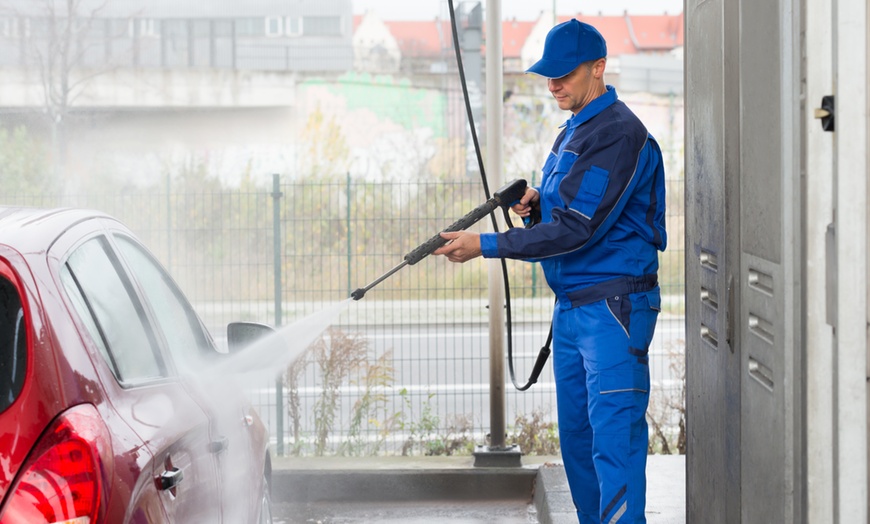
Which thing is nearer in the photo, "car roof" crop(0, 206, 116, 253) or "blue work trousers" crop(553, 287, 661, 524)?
"car roof" crop(0, 206, 116, 253)

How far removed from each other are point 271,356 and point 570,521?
220 cm

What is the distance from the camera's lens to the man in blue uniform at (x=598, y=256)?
3.67 meters

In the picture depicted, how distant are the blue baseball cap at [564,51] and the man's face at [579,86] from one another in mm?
48

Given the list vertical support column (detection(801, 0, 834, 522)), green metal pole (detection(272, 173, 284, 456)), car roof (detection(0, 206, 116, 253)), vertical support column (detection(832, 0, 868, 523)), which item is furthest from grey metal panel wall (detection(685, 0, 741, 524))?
green metal pole (detection(272, 173, 284, 456))

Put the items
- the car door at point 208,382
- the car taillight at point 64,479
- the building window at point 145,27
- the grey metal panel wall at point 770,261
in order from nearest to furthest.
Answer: the car taillight at point 64,479 → the grey metal panel wall at point 770,261 → the car door at point 208,382 → the building window at point 145,27

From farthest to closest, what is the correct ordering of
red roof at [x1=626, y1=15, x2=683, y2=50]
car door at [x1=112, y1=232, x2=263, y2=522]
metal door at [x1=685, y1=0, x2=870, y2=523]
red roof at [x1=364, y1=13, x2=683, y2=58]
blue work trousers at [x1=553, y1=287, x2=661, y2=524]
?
red roof at [x1=626, y1=15, x2=683, y2=50] < red roof at [x1=364, y1=13, x2=683, y2=58] < blue work trousers at [x1=553, y1=287, x2=661, y2=524] < car door at [x1=112, y1=232, x2=263, y2=522] < metal door at [x1=685, y1=0, x2=870, y2=523]

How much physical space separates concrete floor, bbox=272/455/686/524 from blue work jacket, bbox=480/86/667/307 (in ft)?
7.09

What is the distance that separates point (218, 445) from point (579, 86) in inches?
80.2

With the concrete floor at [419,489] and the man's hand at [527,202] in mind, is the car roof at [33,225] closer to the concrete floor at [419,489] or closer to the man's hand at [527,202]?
the man's hand at [527,202]

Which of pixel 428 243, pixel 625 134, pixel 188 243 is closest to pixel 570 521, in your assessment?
pixel 428 243

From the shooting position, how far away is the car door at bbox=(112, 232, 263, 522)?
275 centimetres

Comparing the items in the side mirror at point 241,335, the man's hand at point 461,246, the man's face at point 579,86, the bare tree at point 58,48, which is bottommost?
the side mirror at point 241,335

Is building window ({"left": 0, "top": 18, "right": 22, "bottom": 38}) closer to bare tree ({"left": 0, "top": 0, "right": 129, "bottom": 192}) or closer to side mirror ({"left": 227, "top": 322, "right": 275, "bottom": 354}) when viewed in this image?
bare tree ({"left": 0, "top": 0, "right": 129, "bottom": 192})

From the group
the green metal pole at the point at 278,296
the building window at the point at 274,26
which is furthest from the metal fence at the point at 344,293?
the building window at the point at 274,26
